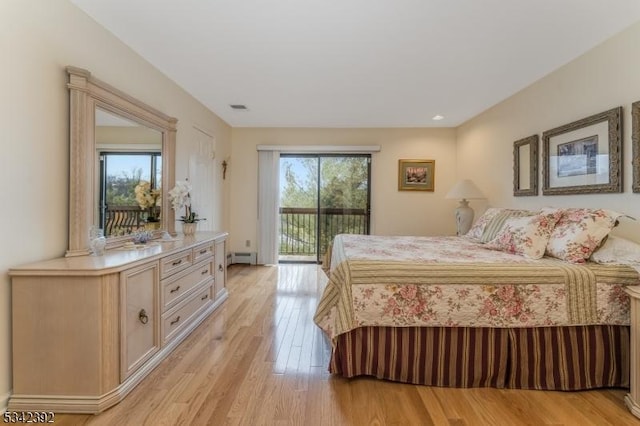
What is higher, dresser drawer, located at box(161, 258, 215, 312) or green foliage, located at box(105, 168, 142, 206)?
green foliage, located at box(105, 168, 142, 206)

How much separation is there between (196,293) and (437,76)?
10.1 feet

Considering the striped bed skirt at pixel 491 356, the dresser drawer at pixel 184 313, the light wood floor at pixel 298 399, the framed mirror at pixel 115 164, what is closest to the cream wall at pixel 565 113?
the striped bed skirt at pixel 491 356

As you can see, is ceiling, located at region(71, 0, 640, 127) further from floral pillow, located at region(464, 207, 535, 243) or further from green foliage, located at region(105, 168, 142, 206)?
floral pillow, located at region(464, 207, 535, 243)

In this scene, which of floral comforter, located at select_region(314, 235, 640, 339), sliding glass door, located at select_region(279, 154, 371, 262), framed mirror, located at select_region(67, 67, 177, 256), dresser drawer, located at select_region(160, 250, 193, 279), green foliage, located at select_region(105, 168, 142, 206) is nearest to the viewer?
floral comforter, located at select_region(314, 235, 640, 339)

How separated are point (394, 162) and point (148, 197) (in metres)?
3.80

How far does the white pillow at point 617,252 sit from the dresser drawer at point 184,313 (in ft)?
9.65

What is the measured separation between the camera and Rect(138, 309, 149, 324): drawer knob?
2.00 m

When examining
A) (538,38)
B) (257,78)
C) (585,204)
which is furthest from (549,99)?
(257,78)

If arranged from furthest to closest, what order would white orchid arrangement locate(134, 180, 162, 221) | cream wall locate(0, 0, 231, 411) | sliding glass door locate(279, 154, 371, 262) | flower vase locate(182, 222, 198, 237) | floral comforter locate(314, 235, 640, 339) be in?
1. sliding glass door locate(279, 154, 371, 262)
2. flower vase locate(182, 222, 198, 237)
3. white orchid arrangement locate(134, 180, 162, 221)
4. floral comforter locate(314, 235, 640, 339)
5. cream wall locate(0, 0, 231, 411)

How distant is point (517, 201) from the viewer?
11.9 feet

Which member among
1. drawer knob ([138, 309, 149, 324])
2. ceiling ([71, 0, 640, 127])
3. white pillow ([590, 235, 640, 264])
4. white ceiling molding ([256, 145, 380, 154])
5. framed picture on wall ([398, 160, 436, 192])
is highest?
ceiling ([71, 0, 640, 127])

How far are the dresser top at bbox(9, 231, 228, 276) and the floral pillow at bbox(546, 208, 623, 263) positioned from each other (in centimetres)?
273

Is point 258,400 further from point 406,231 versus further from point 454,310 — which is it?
point 406,231

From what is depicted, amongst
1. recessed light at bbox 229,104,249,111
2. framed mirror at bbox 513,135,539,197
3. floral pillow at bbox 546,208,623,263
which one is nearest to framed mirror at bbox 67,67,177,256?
recessed light at bbox 229,104,249,111
